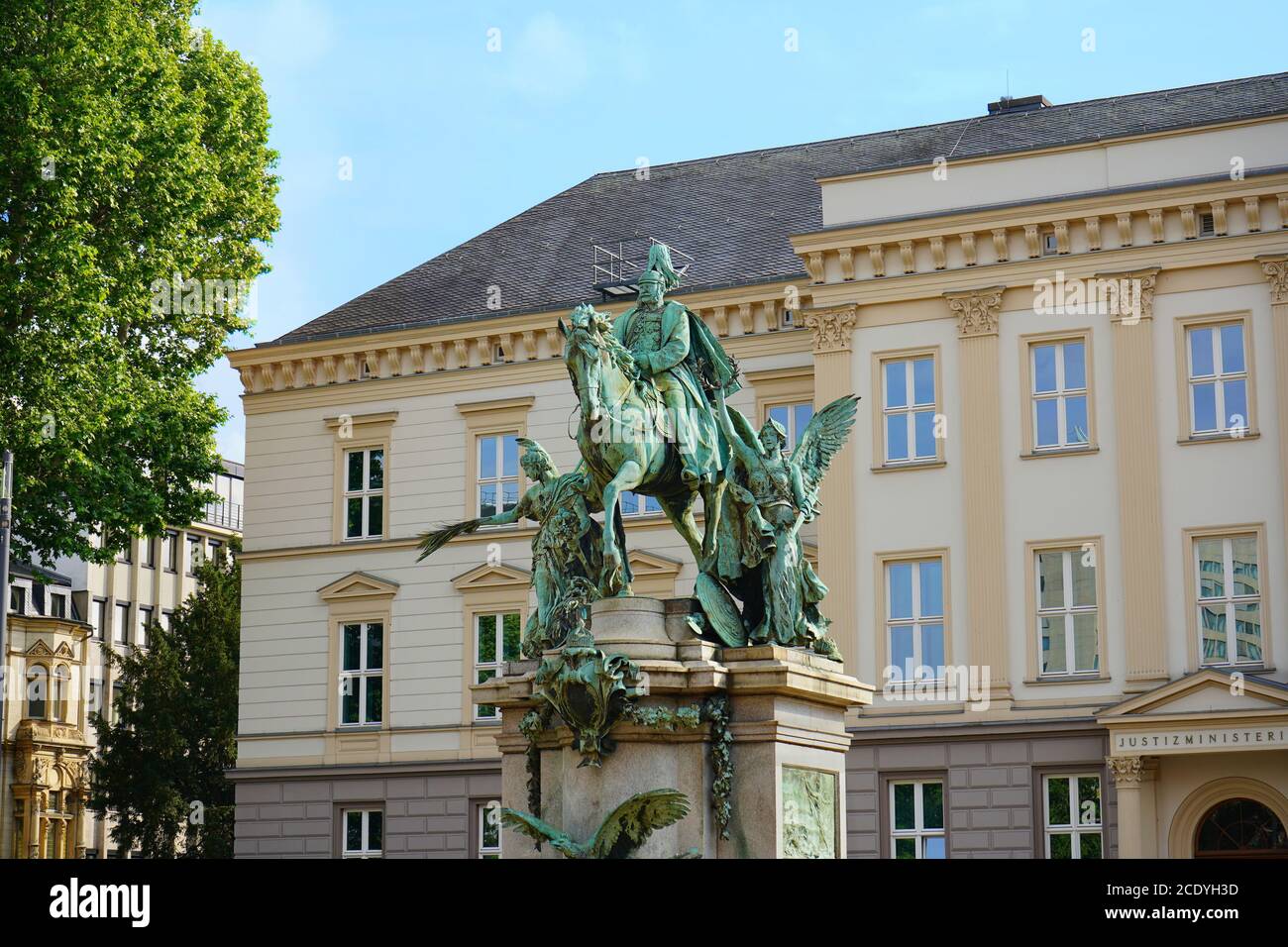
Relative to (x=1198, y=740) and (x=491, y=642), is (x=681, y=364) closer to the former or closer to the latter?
(x=1198, y=740)

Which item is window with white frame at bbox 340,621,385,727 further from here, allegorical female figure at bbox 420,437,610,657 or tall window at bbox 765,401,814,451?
allegorical female figure at bbox 420,437,610,657

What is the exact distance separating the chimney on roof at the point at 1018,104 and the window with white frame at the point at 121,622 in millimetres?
53873

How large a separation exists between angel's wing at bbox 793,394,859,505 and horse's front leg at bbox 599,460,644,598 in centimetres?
152

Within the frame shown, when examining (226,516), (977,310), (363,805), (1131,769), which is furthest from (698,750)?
(226,516)

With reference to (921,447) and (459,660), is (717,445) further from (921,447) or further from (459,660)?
(459,660)

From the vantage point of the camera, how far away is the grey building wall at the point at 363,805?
4028 cm

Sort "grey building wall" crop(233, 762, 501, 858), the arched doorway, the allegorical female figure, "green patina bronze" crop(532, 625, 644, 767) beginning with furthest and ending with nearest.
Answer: "grey building wall" crop(233, 762, 501, 858) → the arched doorway → the allegorical female figure → "green patina bronze" crop(532, 625, 644, 767)

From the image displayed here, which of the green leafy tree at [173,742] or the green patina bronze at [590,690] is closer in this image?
the green patina bronze at [590,690]

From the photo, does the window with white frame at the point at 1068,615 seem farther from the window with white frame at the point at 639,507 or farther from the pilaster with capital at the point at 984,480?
the window with white frame at the point at 639,507

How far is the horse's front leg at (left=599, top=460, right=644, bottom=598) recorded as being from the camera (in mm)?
14203

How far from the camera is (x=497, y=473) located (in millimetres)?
41594

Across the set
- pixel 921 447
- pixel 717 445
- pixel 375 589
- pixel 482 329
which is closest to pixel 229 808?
pixel 375 589

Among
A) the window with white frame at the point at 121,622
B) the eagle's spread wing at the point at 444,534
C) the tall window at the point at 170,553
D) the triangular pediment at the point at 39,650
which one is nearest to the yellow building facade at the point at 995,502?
the eagle's spread wing at the point at 444,534

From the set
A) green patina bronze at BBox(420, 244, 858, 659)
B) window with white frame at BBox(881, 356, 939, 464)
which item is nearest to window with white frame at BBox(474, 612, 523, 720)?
window with white frame at BBox(881, 356, 939, 464)
